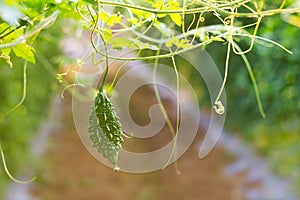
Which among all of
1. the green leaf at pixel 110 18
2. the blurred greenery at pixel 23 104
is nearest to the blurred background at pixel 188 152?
the blurred greenery at pixel 23 104

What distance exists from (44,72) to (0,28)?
83.7 inches

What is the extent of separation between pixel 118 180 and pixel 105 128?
84.7 inches

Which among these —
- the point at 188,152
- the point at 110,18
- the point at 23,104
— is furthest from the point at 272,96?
the point at 188,152

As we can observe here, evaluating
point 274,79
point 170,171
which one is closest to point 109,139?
point 274,79

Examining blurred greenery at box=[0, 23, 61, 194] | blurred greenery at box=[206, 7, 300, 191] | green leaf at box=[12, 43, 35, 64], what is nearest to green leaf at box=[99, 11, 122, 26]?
green leaf at box=[12, 43, 35, 64]

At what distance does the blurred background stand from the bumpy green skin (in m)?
0.96

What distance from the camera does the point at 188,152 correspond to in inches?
124

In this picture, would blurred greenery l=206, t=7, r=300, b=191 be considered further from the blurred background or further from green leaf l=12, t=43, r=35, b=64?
green leaf l=12, t=43, r=35, b=64

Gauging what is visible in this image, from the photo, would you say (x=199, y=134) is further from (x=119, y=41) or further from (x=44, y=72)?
(x=119, y=41)

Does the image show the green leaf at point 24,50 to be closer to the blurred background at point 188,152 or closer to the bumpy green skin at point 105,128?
the bumpy green skin at point 105,128

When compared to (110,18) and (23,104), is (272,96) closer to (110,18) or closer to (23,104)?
(23,104)

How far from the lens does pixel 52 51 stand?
2.37 meters

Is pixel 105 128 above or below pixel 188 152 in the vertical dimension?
above

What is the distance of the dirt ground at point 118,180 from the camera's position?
2477 mm
